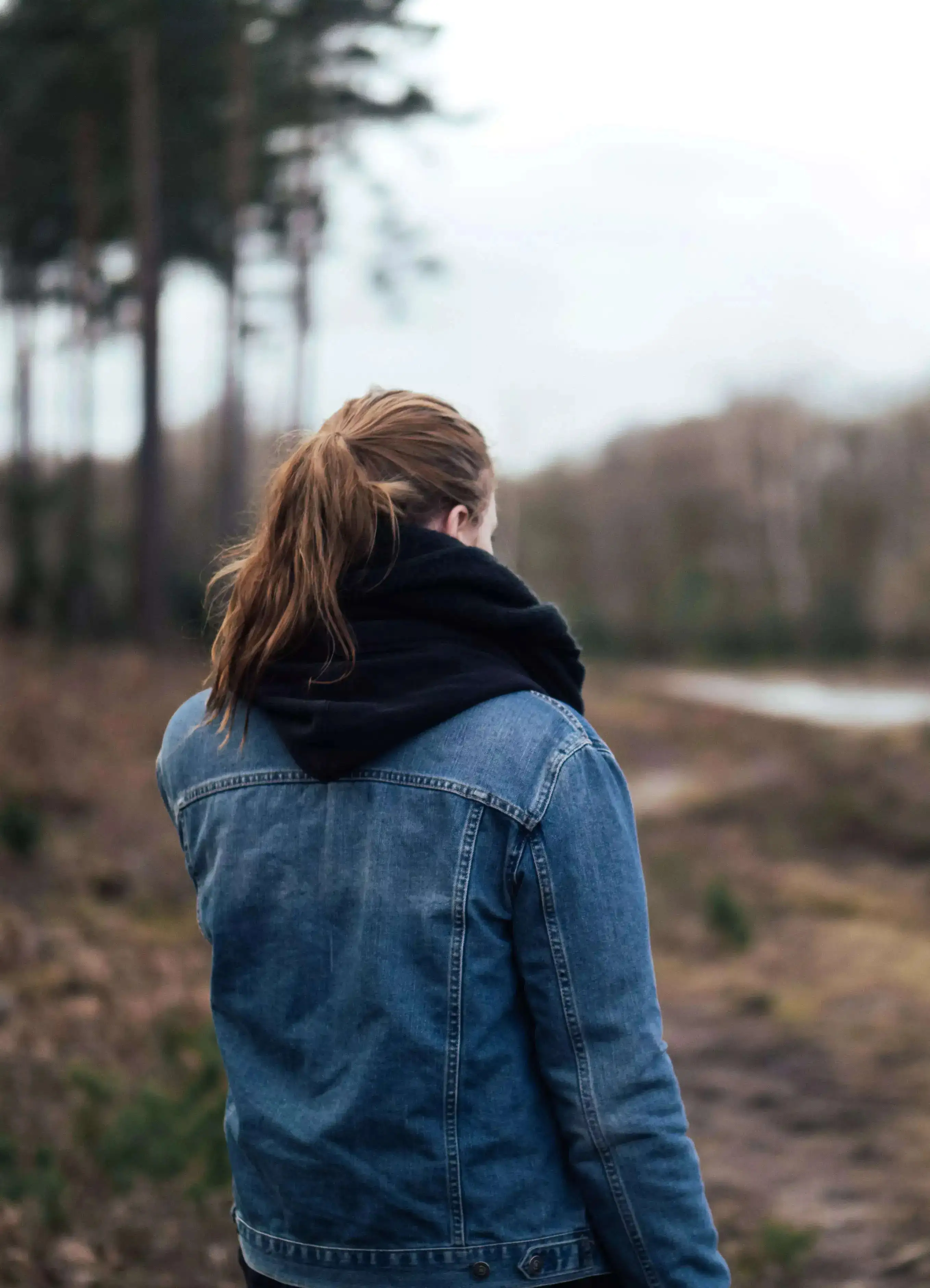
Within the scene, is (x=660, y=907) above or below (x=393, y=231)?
below

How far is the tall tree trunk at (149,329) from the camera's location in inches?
627

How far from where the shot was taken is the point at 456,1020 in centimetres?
140

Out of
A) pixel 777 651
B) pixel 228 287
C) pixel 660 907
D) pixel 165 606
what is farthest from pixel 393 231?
pixel 777 651

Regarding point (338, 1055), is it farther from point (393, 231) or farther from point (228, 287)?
point (228, 287)

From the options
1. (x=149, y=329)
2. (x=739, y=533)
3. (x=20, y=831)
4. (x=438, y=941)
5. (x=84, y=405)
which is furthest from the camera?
(x=739, y=533)

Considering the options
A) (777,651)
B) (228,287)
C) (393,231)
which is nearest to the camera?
(393,231)

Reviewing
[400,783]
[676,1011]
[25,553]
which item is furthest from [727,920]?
[25,553]

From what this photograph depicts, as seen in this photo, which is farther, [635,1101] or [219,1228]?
[219,1228]

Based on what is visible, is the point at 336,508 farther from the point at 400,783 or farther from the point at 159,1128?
the point at 159,1128

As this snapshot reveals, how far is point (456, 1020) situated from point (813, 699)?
19888 millimetres

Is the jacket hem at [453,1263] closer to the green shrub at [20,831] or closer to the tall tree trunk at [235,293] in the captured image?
the green shrub at [20,831]

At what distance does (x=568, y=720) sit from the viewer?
1.43 meters

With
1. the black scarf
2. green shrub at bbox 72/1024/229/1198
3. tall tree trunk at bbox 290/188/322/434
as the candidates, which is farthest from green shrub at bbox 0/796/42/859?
tall tree trunk at bbox 290/188/322/434

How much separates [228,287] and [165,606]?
20.6 ft
